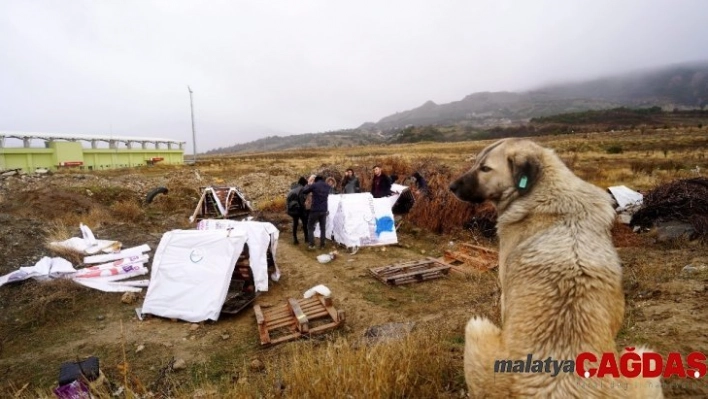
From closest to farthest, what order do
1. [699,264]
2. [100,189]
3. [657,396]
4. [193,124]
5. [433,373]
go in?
[657,396] → [433,373] → [699,264] → [100,189] → [193,124]

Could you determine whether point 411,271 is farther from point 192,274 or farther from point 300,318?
point 192,274

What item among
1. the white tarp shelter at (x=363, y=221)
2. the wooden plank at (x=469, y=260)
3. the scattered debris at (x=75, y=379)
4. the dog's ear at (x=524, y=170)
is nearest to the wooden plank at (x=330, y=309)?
the scattered debris at (x=75, y=379)

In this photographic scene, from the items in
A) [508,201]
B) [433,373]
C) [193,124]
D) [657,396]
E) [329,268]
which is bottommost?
[329,268]

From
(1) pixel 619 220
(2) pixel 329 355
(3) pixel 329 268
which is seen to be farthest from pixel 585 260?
(1) pixel 619 220

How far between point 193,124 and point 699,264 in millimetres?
38880

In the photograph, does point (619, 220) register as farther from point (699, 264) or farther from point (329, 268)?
point (329, 268)

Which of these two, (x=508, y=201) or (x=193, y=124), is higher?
(x=193, y=124)

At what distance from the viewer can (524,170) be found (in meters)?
2.38

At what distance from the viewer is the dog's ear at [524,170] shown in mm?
2336

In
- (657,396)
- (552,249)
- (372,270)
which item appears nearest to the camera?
(657,396)

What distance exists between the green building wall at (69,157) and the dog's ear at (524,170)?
36444 mm

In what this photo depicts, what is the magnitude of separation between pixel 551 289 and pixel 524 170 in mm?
883

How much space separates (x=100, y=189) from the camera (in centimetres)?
1591

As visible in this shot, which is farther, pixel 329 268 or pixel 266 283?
pixel 329 268
